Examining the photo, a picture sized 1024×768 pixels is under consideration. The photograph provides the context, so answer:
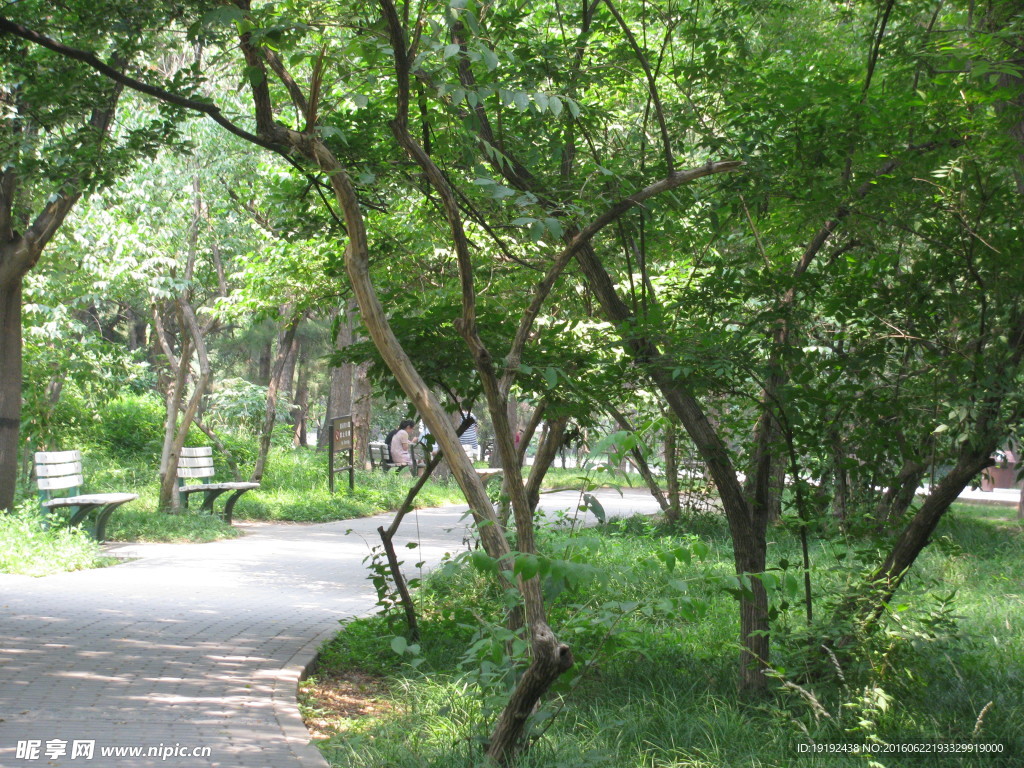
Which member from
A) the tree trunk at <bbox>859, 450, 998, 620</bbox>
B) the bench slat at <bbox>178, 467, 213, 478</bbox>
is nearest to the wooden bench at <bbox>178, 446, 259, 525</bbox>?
the bench slat at <bbox>178, 467, 213, 478</bbox>

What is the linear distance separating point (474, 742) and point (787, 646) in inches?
71.0

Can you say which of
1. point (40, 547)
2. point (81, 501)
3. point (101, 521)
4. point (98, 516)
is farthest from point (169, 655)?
point (98, 516)

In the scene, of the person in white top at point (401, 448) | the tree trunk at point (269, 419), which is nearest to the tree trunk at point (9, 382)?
the tree trunk at point (269, 419)

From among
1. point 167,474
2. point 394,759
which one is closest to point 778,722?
point 394,759

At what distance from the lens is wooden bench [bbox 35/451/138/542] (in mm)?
10672

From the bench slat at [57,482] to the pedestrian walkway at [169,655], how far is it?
99cm

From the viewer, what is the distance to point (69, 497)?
36.6 ft

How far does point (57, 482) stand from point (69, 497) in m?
0.24

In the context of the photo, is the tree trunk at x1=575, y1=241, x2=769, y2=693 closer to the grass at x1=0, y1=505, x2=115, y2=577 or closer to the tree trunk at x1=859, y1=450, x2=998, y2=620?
the tree trunk at x1=859, y1=450, x2=998, y2=620

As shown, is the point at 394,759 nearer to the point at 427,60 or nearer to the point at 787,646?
the point at 787,646

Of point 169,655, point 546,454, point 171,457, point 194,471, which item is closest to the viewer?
point 169,655

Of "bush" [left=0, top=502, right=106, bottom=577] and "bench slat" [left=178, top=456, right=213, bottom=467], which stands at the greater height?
"bench slat" [left=178, top=456, right=213, bottom=467]

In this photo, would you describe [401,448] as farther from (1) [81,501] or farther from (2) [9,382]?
(2) [9,382]

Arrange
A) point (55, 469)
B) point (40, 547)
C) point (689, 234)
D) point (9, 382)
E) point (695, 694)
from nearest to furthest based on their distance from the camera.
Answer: point (695, 694) → point (689, 234) → point (40, 547) → point (9, 382) → point (55, 469)
